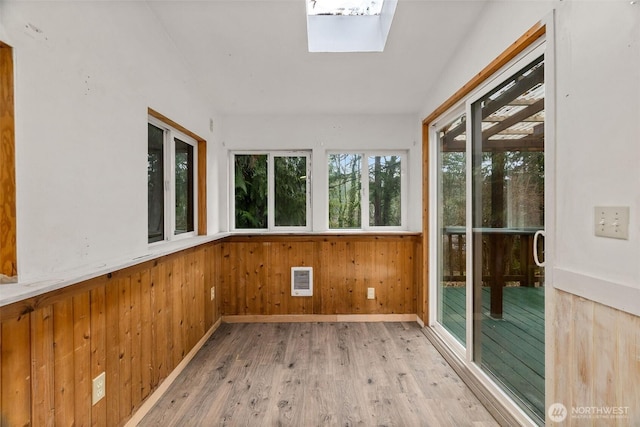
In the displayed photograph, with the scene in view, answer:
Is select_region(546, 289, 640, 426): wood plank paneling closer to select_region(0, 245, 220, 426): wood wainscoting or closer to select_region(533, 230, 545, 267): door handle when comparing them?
select_region(533, 230, 545, 267): door handle

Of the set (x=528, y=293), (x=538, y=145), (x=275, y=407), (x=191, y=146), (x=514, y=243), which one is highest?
(x=191, y=146)

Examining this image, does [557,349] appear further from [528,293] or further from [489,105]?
[489,105]

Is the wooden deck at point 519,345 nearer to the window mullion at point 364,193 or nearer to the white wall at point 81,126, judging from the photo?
the window mullion at point 364,193

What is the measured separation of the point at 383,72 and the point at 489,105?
0.94 m

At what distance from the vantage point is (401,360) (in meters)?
2.52

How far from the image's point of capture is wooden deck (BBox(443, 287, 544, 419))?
1.58 m

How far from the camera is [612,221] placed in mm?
1081

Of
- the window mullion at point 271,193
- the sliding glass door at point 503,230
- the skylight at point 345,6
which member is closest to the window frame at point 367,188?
the window mullion at point 271,193

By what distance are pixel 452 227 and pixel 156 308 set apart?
2361 mm

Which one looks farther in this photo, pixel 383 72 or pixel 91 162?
pixel 383 72

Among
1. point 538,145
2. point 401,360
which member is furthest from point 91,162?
point 401,360

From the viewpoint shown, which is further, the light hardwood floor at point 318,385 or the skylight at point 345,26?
the skylight at point 345,26

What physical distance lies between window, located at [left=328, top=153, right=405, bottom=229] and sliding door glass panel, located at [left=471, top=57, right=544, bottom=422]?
58.1 inches

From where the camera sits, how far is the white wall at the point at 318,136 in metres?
3.52
